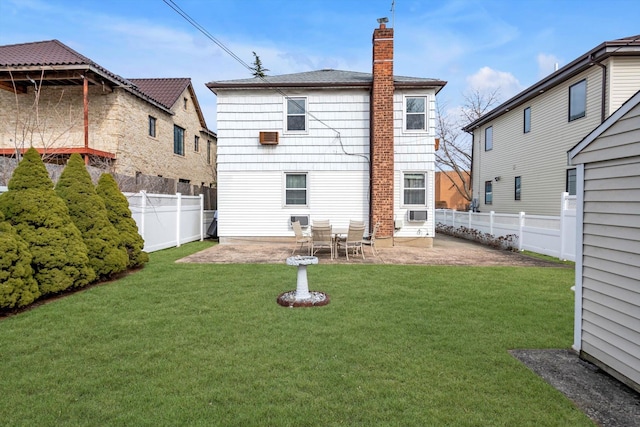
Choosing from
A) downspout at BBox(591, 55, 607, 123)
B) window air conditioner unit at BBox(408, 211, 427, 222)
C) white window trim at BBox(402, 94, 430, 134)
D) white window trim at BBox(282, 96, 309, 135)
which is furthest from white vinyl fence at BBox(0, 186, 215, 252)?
downspout at BBox(591, 55, 607, 123)

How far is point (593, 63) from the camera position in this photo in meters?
10.8

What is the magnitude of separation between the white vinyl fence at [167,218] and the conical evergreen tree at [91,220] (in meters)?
2.19

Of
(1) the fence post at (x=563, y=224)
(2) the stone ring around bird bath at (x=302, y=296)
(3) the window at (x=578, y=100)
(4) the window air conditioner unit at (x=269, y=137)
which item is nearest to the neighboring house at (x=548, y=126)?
(3) the window at (x=578, y=100)

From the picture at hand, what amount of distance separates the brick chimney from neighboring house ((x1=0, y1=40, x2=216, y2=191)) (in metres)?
10.2

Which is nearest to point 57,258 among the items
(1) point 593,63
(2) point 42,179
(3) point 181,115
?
(2) point 42,179

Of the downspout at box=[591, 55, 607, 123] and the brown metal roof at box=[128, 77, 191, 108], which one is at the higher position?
the brown metal roof at box=[128, 77, 191, 108]

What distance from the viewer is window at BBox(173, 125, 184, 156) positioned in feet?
63.6

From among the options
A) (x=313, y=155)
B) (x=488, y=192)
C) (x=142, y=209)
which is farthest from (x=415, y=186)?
(x=488, y=192)

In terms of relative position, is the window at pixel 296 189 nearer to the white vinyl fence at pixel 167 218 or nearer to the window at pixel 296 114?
the window at pixel 296 114

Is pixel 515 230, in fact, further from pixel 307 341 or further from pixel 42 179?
pixel 42 179

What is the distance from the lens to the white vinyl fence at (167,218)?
9.47 m

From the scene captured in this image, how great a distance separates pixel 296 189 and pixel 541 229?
25.0 ft

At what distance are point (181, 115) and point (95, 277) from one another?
16068 mm

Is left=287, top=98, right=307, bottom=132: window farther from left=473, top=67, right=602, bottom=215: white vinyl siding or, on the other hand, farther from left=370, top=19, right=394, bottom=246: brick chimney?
left=473, top=67, right=602, bottom=215: white vinyl siding
